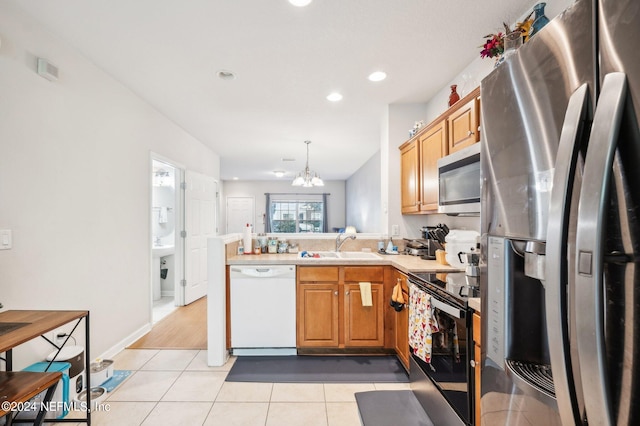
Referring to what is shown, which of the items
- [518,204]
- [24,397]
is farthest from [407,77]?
[24,397]

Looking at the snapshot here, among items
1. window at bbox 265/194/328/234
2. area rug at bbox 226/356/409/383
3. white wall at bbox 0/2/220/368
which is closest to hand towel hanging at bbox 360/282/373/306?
area rug at bbox 226/356/409/383

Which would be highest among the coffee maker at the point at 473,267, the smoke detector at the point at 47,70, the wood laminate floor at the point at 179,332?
the smoke detector at the point at 47,70

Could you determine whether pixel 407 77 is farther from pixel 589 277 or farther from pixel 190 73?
pixel 589 277

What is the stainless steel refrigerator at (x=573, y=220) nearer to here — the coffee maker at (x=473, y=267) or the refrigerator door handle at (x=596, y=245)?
the refrigerator door handle at (x=596, y=245)

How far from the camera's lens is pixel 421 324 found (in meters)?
Answer: 1.87

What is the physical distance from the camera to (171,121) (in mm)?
4016

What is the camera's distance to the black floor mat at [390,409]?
191cm

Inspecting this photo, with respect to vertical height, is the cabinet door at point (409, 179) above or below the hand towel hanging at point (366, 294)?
above

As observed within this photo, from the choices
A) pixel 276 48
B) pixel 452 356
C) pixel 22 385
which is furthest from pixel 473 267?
pixel 22 385

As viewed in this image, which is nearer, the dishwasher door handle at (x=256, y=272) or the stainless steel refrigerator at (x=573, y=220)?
the stainless steel refrigerator at (x=573, y=220)

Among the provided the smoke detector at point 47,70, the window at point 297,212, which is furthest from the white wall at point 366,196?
the smoke detector at point 47,70

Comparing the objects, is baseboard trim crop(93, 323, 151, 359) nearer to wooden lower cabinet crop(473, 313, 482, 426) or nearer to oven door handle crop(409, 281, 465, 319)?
oven door handle crop(409, 281, 465, 319)

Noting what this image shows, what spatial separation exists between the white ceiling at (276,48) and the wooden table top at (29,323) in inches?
71.7

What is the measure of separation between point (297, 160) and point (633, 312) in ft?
21.2
